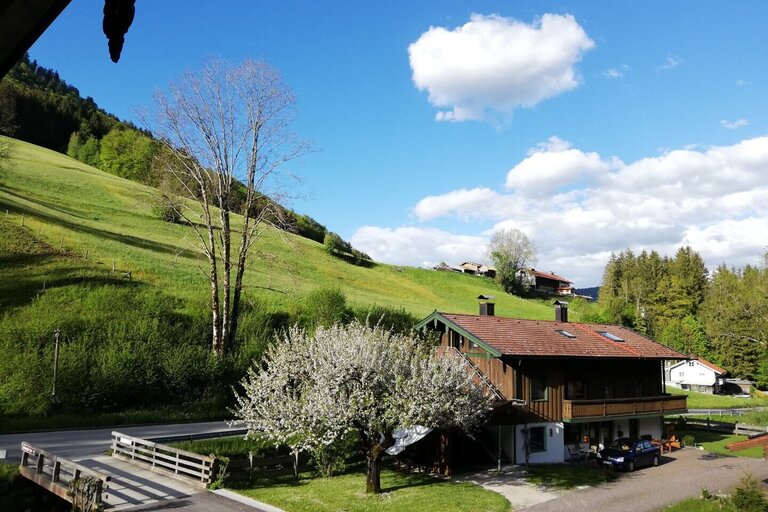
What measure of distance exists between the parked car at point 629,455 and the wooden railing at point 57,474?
23.1 m

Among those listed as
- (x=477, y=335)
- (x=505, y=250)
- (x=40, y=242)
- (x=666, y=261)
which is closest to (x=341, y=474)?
(x=477, y=335)

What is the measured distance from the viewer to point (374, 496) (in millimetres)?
20938

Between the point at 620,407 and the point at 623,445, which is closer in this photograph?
the point at 623,445

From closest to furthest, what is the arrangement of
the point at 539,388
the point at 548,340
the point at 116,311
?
the point at 539,388 < the point at 548,340 < the point at 116,311

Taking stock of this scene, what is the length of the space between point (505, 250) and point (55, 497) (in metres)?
102

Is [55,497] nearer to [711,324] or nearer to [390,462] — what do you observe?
[390,462]

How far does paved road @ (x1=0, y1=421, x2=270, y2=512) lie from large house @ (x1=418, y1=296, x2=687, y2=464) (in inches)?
536

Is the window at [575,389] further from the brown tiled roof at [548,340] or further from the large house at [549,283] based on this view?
the large house at [549,283]

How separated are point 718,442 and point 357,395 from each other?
29.7 metres

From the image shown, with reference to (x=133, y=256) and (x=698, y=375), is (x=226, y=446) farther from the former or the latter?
(x=698, y=375)

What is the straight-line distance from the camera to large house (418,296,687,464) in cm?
2906

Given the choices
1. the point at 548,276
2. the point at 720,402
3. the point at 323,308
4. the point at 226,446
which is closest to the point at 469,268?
the point at 548,276

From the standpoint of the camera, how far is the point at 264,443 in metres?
25.8

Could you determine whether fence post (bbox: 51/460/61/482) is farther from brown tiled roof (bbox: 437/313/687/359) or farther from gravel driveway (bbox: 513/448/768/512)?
brown tiled roof (bbox: 437/313/687/359)
